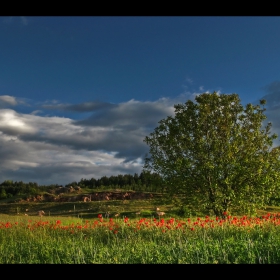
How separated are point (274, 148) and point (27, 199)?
56507 millimetres

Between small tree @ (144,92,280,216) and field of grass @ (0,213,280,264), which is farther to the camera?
small tree @ (144,92,280,216)

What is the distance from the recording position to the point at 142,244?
964 centimetres

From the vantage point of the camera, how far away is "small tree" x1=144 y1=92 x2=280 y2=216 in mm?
18875

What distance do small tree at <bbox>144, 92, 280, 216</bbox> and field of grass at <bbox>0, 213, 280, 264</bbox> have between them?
625cm

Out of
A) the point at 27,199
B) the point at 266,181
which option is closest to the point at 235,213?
the point at 266,181

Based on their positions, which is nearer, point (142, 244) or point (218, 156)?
point (142, 244)

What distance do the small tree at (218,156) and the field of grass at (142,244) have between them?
20.5 feet

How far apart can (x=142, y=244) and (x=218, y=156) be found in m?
11.0

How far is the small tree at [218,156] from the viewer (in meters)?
18.9

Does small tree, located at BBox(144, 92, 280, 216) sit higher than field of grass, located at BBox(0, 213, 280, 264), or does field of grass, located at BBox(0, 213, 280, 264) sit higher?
small tree, located at BBox(144, 92, 280, 216)

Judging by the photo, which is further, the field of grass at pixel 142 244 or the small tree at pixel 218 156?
the small tree at pixel 218 156
